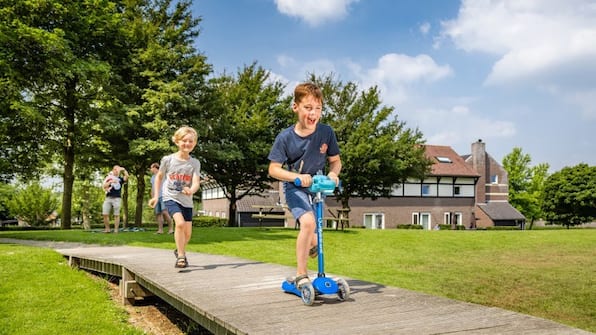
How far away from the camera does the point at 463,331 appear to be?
3.32 metres

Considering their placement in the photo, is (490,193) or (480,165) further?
(490,193)

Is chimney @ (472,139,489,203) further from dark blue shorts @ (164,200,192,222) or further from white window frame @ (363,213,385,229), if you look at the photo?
dark blue shorts @ (164,200,192,222)

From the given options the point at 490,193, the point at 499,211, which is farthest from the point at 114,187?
the point at 490,193

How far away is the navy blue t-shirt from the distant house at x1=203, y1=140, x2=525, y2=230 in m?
37.9

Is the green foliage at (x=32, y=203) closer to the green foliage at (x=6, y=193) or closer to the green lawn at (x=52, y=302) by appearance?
the green foliage at (x=6, y=193)

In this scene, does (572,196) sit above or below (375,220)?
above

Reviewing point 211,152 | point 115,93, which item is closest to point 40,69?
point 115,93

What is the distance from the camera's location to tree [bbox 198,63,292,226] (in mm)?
25575

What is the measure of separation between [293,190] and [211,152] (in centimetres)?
1990

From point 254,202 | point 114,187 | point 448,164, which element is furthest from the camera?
point 448,164

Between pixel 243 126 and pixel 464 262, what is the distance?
1682cm

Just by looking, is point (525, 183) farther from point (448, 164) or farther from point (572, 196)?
point (448, 164)

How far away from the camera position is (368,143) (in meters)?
30.0

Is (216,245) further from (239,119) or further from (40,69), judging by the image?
(239,119)
